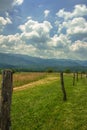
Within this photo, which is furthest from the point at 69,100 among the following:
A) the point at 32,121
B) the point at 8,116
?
the point at 8,116

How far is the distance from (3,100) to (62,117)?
11225 mm

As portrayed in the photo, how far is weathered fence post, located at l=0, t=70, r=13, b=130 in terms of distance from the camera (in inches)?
448

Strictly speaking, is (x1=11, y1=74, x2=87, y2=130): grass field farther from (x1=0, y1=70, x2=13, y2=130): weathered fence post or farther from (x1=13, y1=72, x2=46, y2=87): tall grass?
(x1=13, y1=72, x2=46, y2=87): tall grass

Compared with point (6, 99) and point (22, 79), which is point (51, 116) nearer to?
point (6, 99)

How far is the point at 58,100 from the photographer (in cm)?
3036

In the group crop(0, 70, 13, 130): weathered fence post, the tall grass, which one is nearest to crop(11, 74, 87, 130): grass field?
crop(0, 70, 13, 130): weathered fence post

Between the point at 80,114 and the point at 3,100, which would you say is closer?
the point at 3,100

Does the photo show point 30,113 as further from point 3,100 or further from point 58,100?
point 3,100

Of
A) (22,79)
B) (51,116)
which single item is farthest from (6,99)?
(22,79)

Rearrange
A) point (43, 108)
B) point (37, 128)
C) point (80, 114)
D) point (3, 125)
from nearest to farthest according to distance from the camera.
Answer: point (3, 125), point (37, 128), point (80, 114), point (43, 108)

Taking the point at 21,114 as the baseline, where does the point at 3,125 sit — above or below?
above

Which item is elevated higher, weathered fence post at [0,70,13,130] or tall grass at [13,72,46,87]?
weathered fence post at [0,70,13,130]

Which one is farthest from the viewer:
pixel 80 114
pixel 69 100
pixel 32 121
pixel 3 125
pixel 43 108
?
pixel 69 100

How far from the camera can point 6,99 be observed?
38.0 ft
